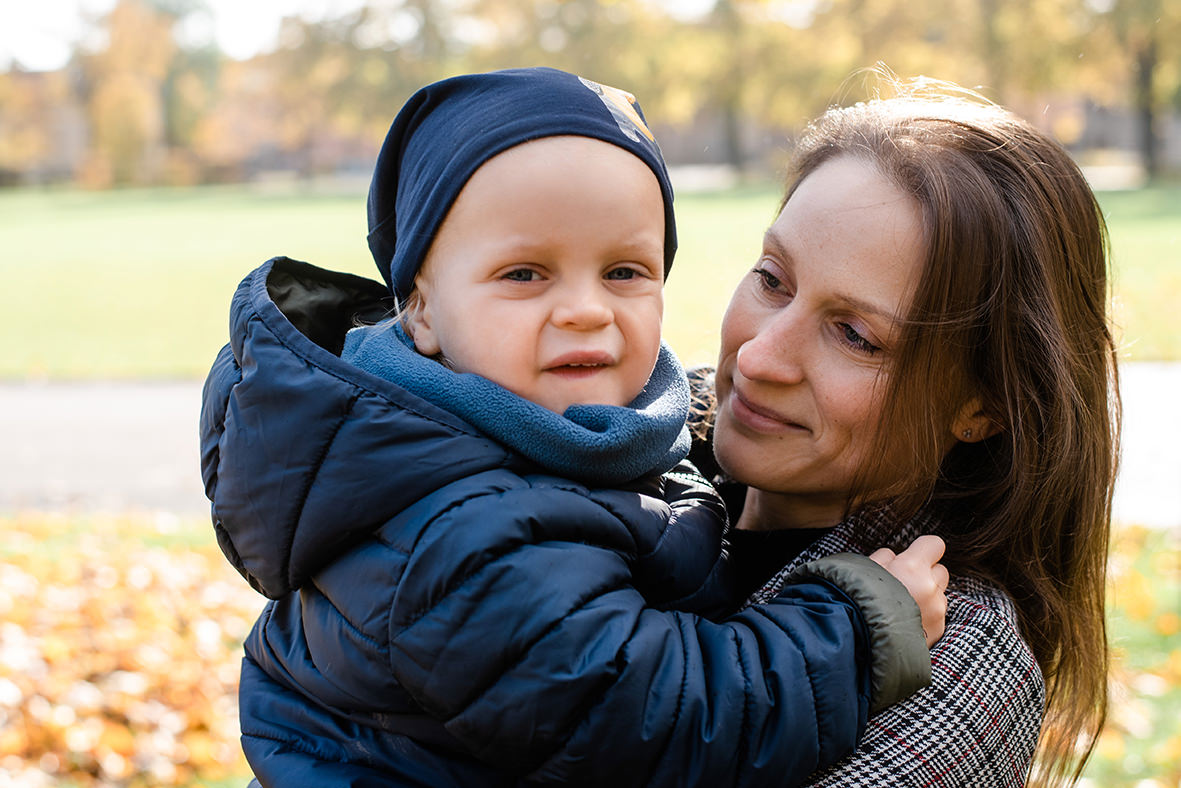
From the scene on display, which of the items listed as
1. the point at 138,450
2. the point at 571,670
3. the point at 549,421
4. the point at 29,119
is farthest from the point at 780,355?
the point at 29,119

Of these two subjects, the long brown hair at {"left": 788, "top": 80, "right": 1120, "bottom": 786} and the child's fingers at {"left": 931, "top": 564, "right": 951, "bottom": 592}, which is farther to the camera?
the long brown hair at {"left": 788, "top": 80, "right": 1120, "bottom": 786}

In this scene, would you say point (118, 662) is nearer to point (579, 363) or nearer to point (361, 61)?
point (579, 363)

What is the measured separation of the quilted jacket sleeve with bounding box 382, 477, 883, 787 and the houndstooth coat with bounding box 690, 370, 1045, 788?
132 mm

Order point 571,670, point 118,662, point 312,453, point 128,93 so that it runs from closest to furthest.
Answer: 1. point 571,670
2. point 312,453
3. point 118,662
4. point 128,93

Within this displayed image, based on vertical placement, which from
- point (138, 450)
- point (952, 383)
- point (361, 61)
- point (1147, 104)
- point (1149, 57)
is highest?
point (952, 383)

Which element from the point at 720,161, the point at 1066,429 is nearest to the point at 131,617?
the point at 1066,429

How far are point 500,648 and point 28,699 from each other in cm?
409

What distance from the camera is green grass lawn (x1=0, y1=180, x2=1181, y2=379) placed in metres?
13.7

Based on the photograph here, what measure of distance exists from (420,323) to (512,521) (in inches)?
22.9

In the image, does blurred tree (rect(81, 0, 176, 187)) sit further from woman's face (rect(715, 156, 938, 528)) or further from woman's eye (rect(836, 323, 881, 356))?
woman's eye (rect(836, 323, 881, 356))

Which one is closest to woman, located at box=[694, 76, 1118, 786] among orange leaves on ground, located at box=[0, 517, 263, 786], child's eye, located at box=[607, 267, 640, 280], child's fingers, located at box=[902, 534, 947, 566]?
child's fingers, located at box=[902, 534, 947, 566]

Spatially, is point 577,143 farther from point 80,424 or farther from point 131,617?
point 80,424

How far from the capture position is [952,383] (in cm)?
220

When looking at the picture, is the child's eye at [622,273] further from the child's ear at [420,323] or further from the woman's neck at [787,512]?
the woman's neck at [787,512]
